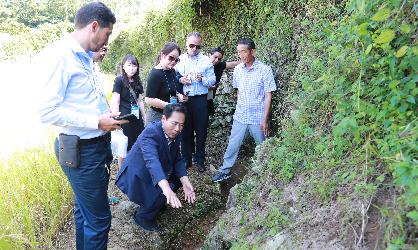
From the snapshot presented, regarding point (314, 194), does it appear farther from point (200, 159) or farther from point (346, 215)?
point (200, 159)

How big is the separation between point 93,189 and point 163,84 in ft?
6.48

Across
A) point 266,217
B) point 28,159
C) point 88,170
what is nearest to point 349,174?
point 266,217

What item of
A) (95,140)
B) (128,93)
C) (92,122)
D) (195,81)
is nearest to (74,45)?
(92,122)

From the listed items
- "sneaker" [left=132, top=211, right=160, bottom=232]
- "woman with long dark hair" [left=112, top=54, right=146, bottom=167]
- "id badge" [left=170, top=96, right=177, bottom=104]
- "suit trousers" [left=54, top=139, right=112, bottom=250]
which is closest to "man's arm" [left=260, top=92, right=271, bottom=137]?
"id badge" [left=170, top=96, right=177, bottom=104]

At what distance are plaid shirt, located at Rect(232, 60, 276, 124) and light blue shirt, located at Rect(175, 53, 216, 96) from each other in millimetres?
431

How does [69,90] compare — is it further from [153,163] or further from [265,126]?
[265,126]

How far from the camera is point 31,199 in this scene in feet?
11.8

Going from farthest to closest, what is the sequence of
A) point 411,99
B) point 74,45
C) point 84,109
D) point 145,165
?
point 145,165 < point 84,109 < point 74,45 < point 411,99

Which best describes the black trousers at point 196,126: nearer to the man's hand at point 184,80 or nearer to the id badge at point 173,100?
the man's hand at point 184,80

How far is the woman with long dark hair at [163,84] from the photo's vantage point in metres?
4.25

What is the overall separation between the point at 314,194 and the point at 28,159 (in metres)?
3.21

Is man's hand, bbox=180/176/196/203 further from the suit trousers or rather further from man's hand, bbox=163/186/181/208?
the suit trousers

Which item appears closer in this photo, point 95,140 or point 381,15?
point 381,15

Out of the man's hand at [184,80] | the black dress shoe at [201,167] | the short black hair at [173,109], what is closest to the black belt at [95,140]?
the short black hair at [173,109]
